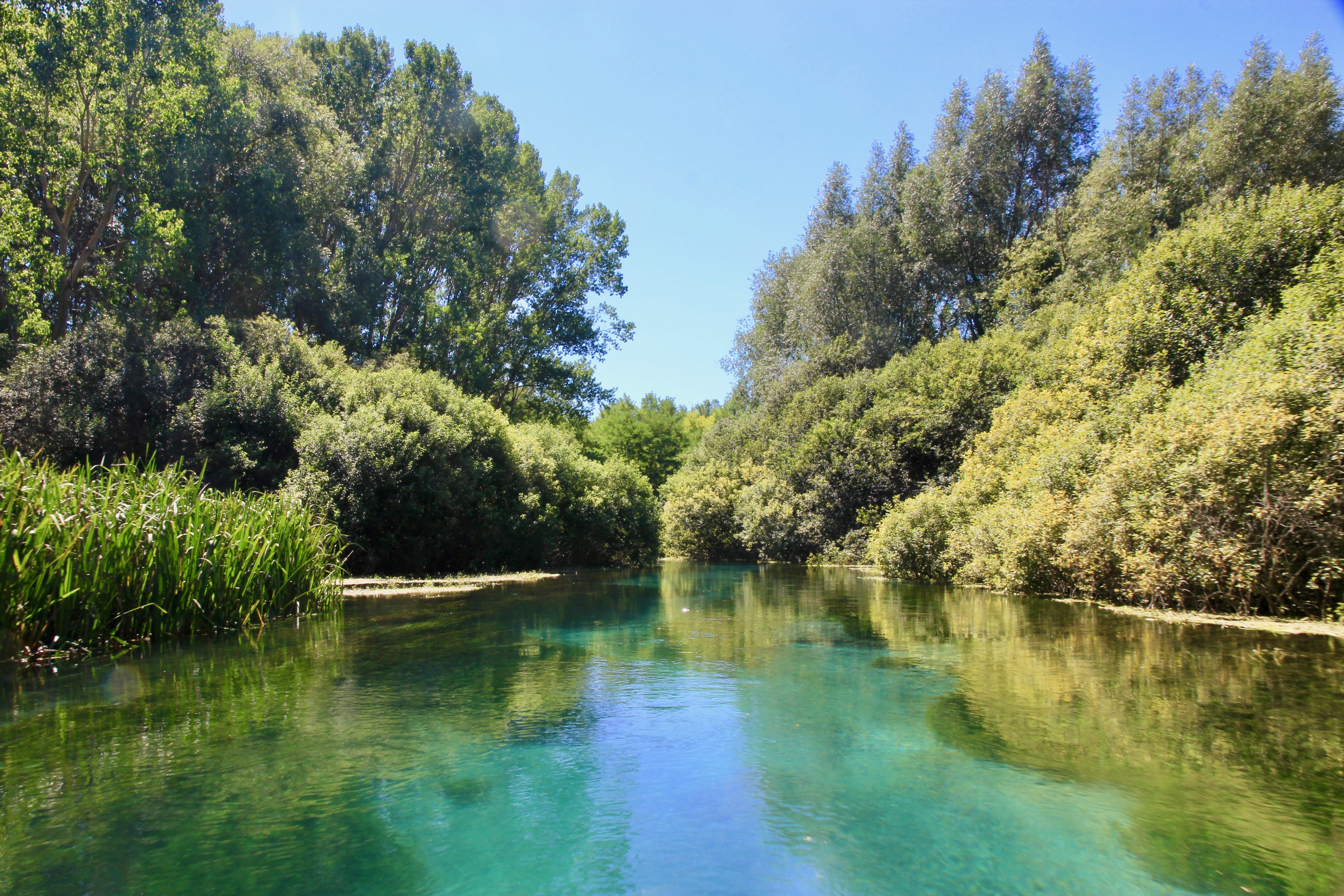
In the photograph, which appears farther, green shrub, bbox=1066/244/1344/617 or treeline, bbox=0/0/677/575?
treeline, bbox=0/0/677/575

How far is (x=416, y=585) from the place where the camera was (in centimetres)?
2030

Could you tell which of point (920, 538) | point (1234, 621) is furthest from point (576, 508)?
Result: point (1234, 621)

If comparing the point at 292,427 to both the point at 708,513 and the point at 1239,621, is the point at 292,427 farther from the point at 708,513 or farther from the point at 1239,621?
the point at 708,513

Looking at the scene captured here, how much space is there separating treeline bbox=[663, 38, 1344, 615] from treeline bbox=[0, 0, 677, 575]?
11.8 meters

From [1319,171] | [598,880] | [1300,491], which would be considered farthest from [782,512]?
[598,880]

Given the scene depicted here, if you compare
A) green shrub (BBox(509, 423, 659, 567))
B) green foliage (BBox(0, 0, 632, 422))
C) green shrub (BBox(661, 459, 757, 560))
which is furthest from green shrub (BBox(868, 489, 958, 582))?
green foliage (BBox(0, 0, 632, 422))

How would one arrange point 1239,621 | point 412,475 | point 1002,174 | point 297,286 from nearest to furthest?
point 1239,621
point 412,475
point 297,286
point 1002,174

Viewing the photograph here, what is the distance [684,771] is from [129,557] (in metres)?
8.12

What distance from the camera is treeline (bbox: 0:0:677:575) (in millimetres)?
22016

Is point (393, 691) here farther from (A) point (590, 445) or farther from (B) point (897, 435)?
(A) point (590, 445)

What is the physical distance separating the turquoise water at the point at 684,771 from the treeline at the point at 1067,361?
290cm

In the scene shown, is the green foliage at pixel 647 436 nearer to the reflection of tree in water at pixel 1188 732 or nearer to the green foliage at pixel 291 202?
the green foliage at pixel 291 202

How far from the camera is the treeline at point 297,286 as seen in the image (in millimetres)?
22016

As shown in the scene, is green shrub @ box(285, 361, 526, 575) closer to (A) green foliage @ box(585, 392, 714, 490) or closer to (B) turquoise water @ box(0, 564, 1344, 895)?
(B) turquoise water @ box(0, 564, 1344, 895)
